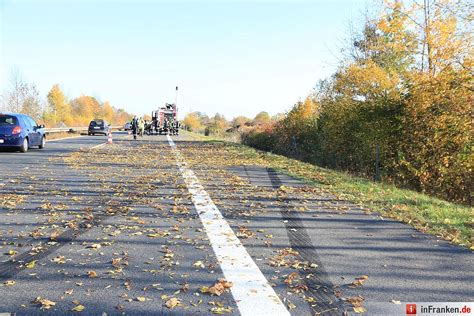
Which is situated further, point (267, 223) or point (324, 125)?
point (324, 125)

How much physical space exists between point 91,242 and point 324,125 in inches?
671

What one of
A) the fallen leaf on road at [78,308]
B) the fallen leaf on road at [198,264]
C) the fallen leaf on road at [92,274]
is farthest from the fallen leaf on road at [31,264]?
the fallen leaf on road at [198,264]

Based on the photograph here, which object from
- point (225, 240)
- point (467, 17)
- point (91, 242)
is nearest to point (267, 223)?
point (225, 240)

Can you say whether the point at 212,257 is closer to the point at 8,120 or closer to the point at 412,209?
the point at 412,209

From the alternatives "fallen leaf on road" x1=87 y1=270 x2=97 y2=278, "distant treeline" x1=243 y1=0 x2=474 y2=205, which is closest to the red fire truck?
"distant treeline" x1=243 y1=0 x2=474 y2=205

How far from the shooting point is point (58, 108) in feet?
366

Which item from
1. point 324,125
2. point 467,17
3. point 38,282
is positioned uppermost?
point 467,17

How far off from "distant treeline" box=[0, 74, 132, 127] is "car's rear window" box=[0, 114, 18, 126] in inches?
1427

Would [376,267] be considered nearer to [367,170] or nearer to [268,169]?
[268,169]

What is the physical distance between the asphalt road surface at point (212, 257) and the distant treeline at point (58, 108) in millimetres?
50441

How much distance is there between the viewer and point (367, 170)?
16094 millimetres

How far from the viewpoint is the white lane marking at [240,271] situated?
3.41 m


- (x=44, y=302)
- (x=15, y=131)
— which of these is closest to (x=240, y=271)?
(x=44, y=302)

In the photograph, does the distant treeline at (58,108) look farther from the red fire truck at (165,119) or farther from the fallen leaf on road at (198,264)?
the fallen leaf on road at (198,264)
